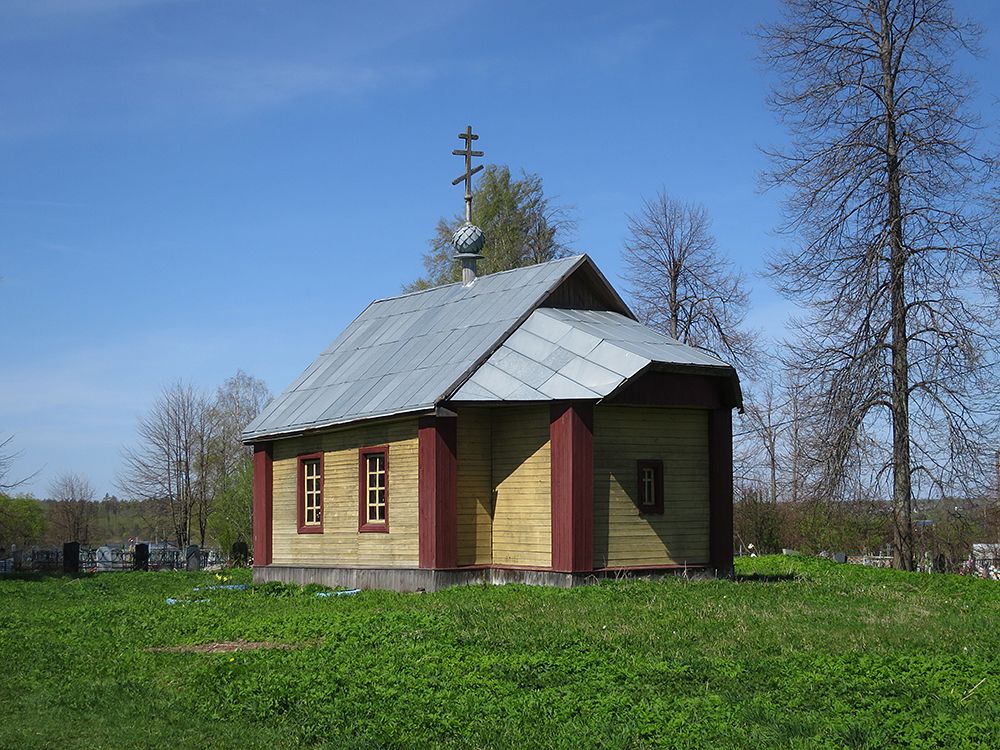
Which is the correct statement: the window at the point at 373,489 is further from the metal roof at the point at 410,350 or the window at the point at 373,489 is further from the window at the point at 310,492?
the window at the point at 310,492

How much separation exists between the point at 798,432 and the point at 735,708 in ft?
62.8

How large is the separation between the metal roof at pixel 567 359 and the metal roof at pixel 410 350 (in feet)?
1.06

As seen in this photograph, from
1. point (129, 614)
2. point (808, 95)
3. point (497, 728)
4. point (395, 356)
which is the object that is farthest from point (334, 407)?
point (497, 728)

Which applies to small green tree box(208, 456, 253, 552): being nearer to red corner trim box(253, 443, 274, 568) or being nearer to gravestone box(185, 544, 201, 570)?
gravestone box(185, 544, 201, 570)

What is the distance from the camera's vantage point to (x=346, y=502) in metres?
24.2

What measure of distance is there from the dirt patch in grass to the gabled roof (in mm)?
6685

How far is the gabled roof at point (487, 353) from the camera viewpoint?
2072 centimetres

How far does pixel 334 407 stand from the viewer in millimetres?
25000

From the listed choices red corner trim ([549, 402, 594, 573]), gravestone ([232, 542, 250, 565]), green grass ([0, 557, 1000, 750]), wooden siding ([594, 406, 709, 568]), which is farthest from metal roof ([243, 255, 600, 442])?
gravestone ([232, 542, 250, 565])

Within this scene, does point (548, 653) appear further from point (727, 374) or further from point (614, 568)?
point (727, 374)

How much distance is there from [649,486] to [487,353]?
384 centimetres

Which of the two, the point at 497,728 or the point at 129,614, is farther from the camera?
the point at 129,614

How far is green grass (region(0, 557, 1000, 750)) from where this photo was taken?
959cm

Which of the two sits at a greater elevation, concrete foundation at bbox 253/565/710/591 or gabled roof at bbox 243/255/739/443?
gabled roof at bbox 243/255/739/443
